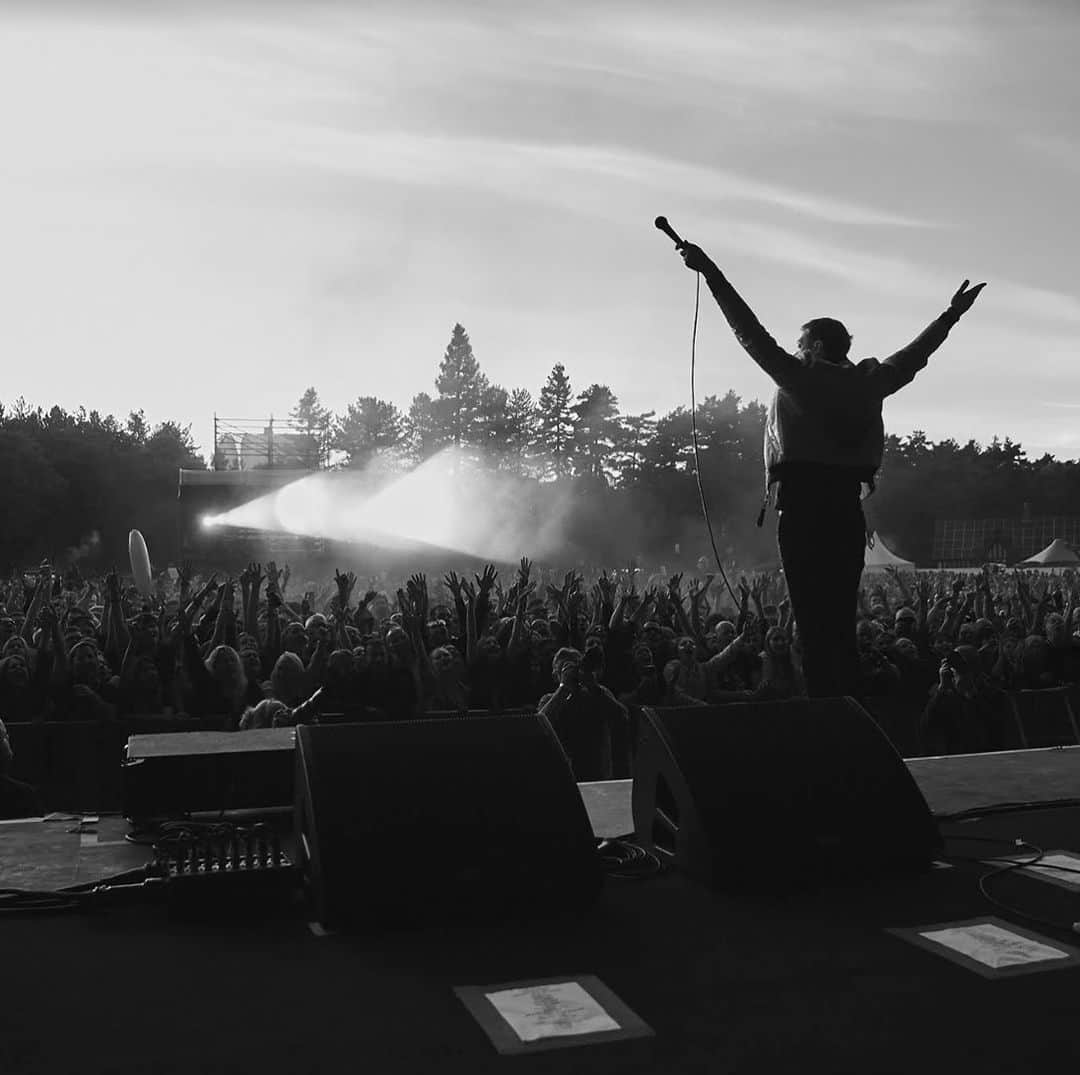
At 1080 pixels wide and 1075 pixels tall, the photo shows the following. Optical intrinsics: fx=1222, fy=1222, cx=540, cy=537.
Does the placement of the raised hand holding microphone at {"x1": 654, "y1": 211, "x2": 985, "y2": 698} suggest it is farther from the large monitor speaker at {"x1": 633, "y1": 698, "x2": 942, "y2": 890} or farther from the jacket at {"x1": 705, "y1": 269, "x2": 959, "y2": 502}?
the large monitor speaker at {"x1": 633, "y1": 698, "x2": 942, "y2": 890}

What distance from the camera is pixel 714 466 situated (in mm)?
70188

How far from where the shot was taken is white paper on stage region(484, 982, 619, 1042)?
8.27ft

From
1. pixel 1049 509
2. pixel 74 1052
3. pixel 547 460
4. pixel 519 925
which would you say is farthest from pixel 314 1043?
pixel 1049 509

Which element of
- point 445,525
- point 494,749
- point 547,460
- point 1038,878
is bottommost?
point 1038,878

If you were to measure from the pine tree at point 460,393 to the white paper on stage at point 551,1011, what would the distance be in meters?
80.1

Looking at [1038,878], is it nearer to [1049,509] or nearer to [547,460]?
[547,460]

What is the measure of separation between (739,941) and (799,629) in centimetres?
214

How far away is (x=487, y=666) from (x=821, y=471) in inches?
166

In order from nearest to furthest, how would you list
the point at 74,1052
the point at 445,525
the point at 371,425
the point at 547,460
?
the point at 74,1052 < the point at 445,525 < the point at 547,460 < the point at 371,425

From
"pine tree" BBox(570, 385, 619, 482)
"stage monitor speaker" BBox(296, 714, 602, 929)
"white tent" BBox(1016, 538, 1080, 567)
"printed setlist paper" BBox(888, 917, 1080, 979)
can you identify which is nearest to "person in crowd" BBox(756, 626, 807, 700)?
"stage monitor speaker" BBox(296, 714, 602, 929)

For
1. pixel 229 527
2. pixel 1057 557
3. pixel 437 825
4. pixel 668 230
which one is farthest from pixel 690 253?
pixel 1057 557

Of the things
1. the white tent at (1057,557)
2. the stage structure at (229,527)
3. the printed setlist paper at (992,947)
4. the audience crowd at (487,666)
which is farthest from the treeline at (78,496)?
the printed setlist paper at (992,947)

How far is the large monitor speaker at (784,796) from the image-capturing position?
3641 mm

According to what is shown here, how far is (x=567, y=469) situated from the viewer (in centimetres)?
8262
